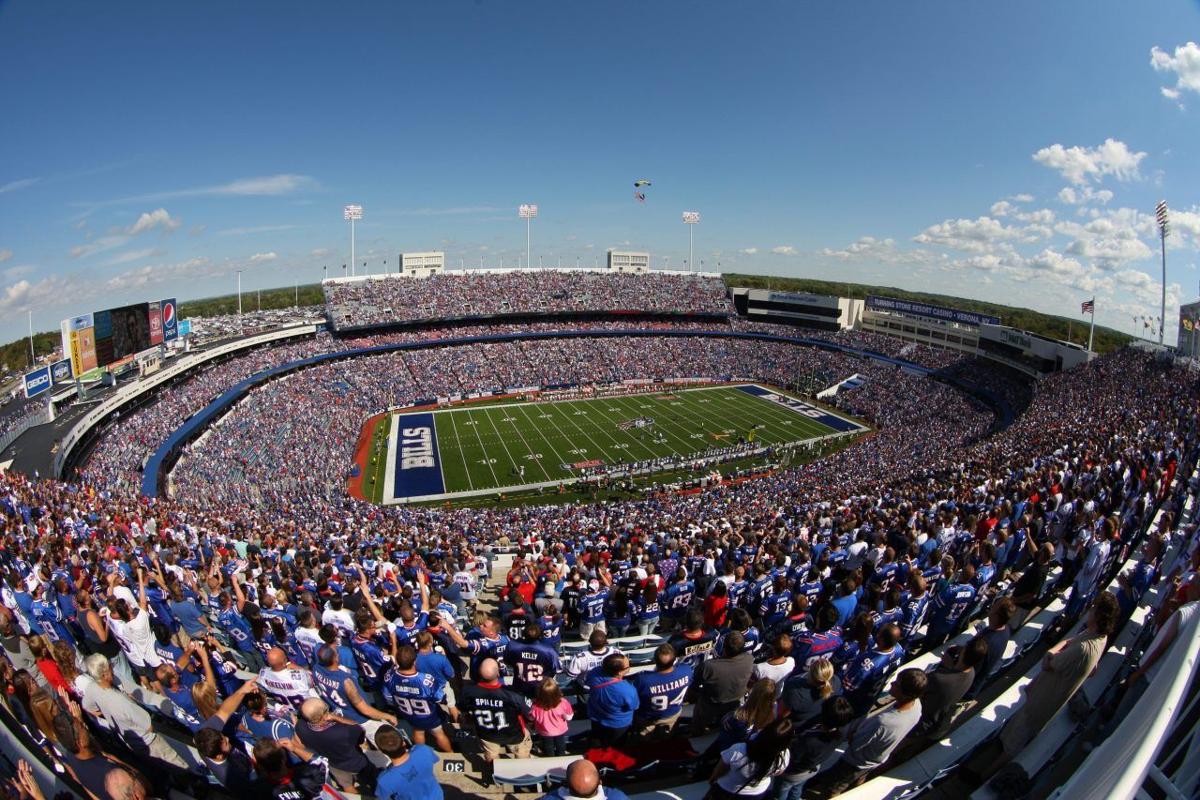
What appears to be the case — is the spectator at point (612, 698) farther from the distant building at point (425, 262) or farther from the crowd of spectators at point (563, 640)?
the distant building at point (425, 262)

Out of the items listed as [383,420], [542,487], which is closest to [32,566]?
[542,487]

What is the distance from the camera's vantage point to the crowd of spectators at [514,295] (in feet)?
197

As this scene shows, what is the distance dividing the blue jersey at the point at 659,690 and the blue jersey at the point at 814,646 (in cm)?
130

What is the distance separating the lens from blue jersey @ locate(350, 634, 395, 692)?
5418 mm

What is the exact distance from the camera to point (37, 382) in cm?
3034

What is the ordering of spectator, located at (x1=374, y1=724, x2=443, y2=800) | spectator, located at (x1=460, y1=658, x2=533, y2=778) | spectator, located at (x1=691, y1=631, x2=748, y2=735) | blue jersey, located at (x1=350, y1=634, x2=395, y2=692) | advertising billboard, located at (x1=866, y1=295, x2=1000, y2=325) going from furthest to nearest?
advertising billboard, located at (x1=866, y1=295, x2=1000, y2=325) < blue jersey, located at (x1=350, y1=634, x2=395, y2=692) < spectator, located at (x1=691, y1=631, x2=748, y2=735) < spectator, located at (x1=460, y1=658, x2=533, y2=778) < spectator, located at (x1=374, y1=724, x2=443, y2=800)

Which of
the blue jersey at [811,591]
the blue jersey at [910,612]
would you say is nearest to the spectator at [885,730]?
the blue jersey at [910,612]

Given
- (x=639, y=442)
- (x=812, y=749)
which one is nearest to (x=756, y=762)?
(x=812, y=749)

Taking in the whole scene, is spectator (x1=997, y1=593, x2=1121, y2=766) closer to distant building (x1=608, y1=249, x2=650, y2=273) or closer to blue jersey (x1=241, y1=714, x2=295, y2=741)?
blue jersey (x1=241, y1=714, x2=295, y2=741)

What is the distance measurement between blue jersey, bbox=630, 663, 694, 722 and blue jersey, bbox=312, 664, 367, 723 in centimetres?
217

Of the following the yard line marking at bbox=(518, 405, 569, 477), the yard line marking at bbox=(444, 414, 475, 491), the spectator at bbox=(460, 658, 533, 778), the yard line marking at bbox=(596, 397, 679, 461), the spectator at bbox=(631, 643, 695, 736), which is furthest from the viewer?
the yard line marking at bbox=(596, 397, 679, 461)

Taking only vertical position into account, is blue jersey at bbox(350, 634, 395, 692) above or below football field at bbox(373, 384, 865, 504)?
above

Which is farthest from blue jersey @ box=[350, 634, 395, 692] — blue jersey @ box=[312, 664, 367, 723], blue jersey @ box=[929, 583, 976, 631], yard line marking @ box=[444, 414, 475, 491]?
yard line marking @ box=[444, 414, 475, 491]

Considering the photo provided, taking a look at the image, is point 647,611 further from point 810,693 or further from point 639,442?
point 639,442
